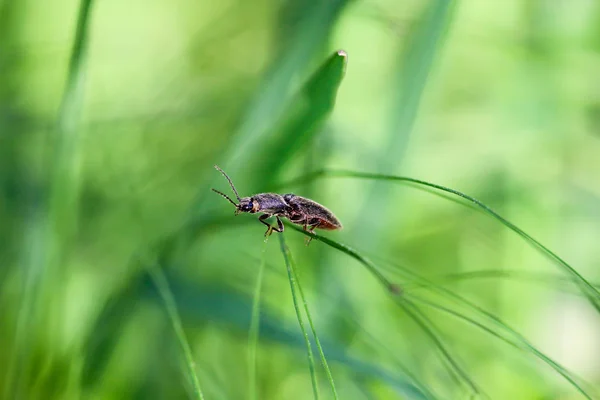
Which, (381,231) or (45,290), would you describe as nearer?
(45,290)

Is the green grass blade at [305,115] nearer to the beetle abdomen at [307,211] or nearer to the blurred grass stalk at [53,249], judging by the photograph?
the beetle abdomen at [307,211]

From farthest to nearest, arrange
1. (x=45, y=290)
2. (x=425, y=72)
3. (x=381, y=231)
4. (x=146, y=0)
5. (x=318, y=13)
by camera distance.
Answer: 1. (x=146, y=0)
2. (x=381, y=231)
3. (x=425, y=72)
4. (x=318, y=13)
5. (x=45, y=290)

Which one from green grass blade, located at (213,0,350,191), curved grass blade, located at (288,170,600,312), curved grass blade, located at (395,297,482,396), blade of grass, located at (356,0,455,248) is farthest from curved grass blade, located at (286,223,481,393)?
blade of grass, located at (356,0,455,248)

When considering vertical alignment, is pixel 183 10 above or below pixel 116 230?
above

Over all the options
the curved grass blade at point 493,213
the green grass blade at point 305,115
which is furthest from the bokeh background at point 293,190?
the curved grass blade at point 493,213

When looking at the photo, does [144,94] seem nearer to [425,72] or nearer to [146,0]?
[146,0]

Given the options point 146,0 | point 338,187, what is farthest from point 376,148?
point 146,0

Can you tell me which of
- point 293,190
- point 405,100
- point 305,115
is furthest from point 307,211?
point 405,100
